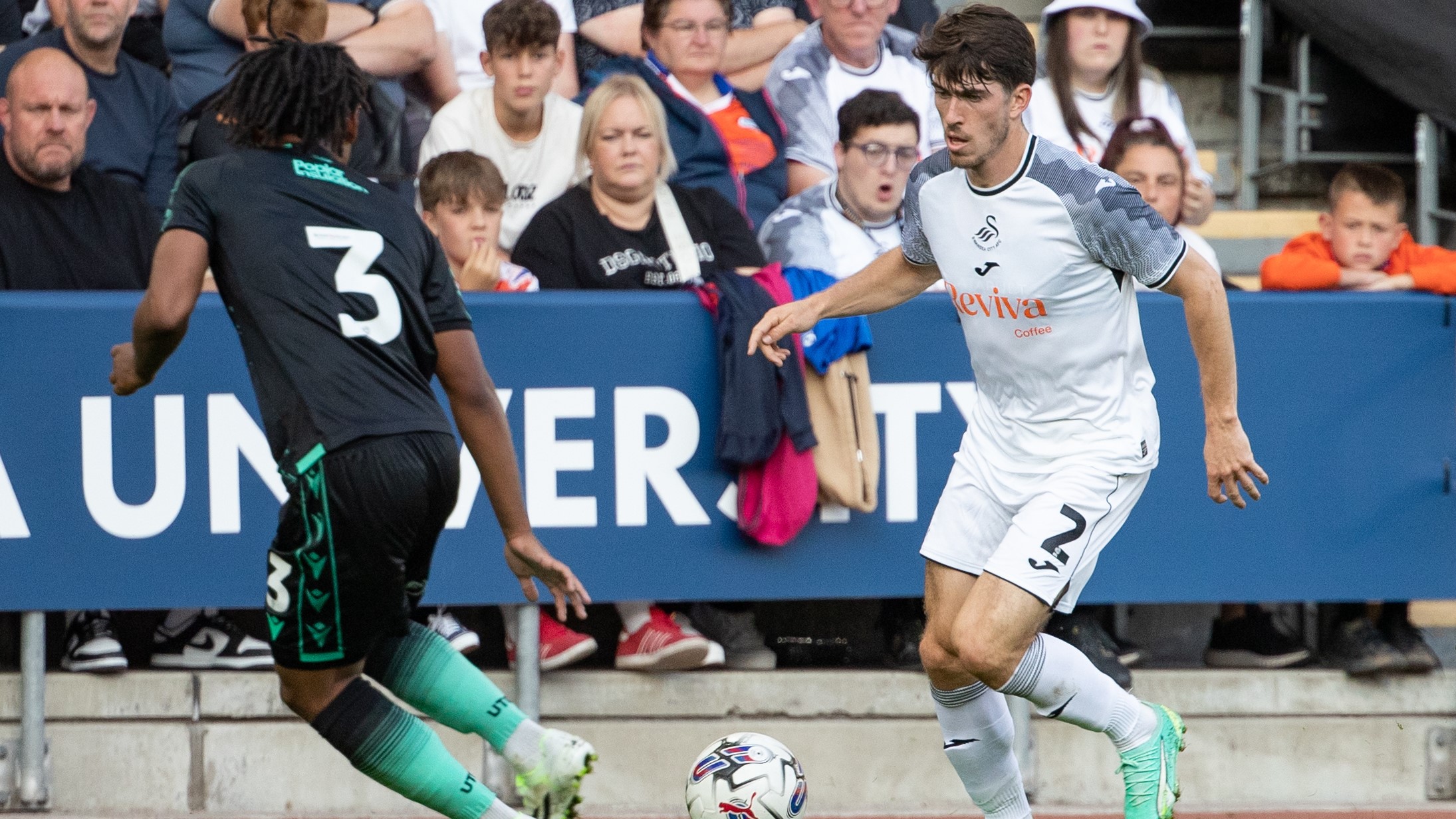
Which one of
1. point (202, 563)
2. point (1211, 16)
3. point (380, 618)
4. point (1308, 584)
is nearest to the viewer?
point (380, 618)

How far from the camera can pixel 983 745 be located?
4.51 m

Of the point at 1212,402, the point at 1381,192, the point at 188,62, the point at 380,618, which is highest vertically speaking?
the point at 188,62

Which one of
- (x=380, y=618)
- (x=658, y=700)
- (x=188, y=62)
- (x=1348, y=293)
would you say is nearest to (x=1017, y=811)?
(x=658, y=700)

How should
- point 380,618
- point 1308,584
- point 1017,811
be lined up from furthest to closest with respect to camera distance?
point 1308,584 < point 1017,811 < point 380,618

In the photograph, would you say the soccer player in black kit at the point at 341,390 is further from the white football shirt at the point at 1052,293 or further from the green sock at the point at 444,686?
the white football shirt at the point at 1052,293

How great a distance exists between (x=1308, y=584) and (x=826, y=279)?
2032mm

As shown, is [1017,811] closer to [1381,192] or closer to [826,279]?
[826,279]

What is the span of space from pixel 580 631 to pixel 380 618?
2153 mm

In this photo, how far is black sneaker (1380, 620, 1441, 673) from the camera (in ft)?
19.2

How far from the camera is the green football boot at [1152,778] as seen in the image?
14.7 feet

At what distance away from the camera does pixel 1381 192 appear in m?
6.13

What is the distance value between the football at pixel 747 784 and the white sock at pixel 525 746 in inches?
27.5

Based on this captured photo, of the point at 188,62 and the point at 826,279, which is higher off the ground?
the point at 188,62

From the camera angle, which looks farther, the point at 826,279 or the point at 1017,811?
the point at 826,279
